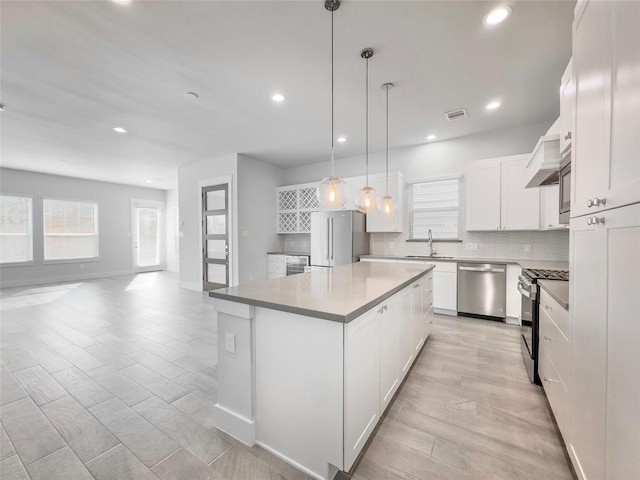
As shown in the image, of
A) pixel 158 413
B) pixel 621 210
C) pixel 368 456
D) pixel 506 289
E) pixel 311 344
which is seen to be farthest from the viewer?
pixel 506 289

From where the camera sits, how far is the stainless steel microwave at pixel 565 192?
1.69m

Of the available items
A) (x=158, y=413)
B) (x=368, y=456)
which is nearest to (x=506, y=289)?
(x=368, y=456)

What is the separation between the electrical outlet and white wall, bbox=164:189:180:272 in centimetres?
896

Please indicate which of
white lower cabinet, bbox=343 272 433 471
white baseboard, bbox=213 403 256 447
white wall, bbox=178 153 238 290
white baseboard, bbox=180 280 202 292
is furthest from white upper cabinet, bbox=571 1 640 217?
white baseboard, bbox=180 280 202 292

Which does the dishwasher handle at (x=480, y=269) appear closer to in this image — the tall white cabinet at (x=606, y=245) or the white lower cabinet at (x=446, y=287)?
the white lower cabinet at (x=446, y=287)

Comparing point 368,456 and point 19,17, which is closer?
point 368,456

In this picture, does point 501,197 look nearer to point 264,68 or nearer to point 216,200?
point 264,68

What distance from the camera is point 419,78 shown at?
2.81 m

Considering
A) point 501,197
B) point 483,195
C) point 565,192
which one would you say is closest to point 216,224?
point 483,195

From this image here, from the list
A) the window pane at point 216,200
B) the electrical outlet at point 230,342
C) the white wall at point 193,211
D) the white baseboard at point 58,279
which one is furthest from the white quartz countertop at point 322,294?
the white baseboard at point 58,279

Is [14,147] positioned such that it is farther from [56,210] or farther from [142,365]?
[142,365]

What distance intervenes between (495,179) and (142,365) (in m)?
5.07

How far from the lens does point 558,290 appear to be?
6.13 ft

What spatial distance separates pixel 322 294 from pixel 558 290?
1658 mm
